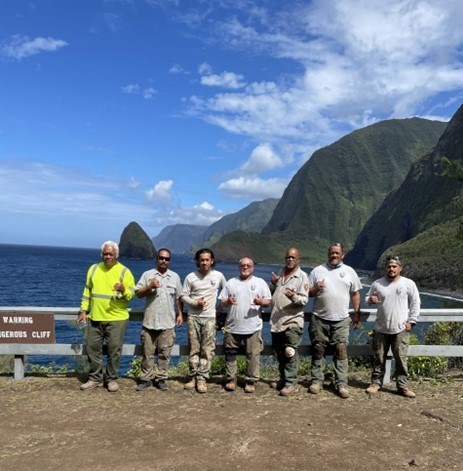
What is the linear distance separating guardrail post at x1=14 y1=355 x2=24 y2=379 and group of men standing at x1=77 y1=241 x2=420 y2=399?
4.27 ft

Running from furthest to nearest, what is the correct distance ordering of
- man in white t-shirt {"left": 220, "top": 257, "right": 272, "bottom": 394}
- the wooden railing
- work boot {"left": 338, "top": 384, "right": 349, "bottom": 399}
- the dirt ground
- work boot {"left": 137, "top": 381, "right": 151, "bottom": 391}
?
the wooden railing < work boot {"left": 137, "top": 381, "right": 151, "bottom": 391} < man in white t-shirt {"left": 220, "top": 257, "right": 272, "bottom": 394} < work boot {"left": 338, "top": 384, "right": 349, "bottom": 399} < the dirt ground

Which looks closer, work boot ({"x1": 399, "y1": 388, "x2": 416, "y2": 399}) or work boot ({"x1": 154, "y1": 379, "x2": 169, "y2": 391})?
work boot ({"x1": 399, "y1": 388, "x2": 416, "y2": 399})

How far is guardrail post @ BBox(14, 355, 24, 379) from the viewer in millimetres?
7293

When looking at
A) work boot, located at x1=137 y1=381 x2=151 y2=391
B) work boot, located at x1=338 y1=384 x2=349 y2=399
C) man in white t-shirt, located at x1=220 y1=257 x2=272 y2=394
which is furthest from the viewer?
work boot, located at x1=137 y1=381 x2=151 y2=391

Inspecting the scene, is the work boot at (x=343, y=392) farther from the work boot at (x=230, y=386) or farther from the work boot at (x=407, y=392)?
the work boot at (x=230, y=386)

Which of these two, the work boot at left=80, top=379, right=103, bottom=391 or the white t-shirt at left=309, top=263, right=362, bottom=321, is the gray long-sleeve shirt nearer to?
the white t-shirt at left=309, top=263, right=362, bottom=321

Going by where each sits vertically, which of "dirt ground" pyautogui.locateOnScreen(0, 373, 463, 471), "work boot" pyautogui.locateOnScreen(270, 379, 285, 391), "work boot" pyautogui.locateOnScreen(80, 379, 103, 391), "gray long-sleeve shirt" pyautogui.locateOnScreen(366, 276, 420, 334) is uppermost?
"gray long-sleeve shirt" pyautogui.locateOnScreen(366, 276, 420, 334)

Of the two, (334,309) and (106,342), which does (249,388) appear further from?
(106,342)

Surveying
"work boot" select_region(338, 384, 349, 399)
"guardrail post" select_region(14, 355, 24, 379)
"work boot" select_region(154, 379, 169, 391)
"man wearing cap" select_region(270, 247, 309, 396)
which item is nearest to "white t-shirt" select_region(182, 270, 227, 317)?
"man wearing cap" select_region(270, 247, 309, 396)

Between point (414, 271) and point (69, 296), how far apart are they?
76951mm

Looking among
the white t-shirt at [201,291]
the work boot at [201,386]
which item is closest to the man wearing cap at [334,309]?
the white t-shirt at [201,291]

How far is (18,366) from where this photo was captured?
7305 millimetres

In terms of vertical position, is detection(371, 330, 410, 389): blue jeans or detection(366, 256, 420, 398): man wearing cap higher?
detection(366, 256, 420, 398): man wearing cap

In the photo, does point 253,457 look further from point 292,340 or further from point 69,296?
point 69,296
